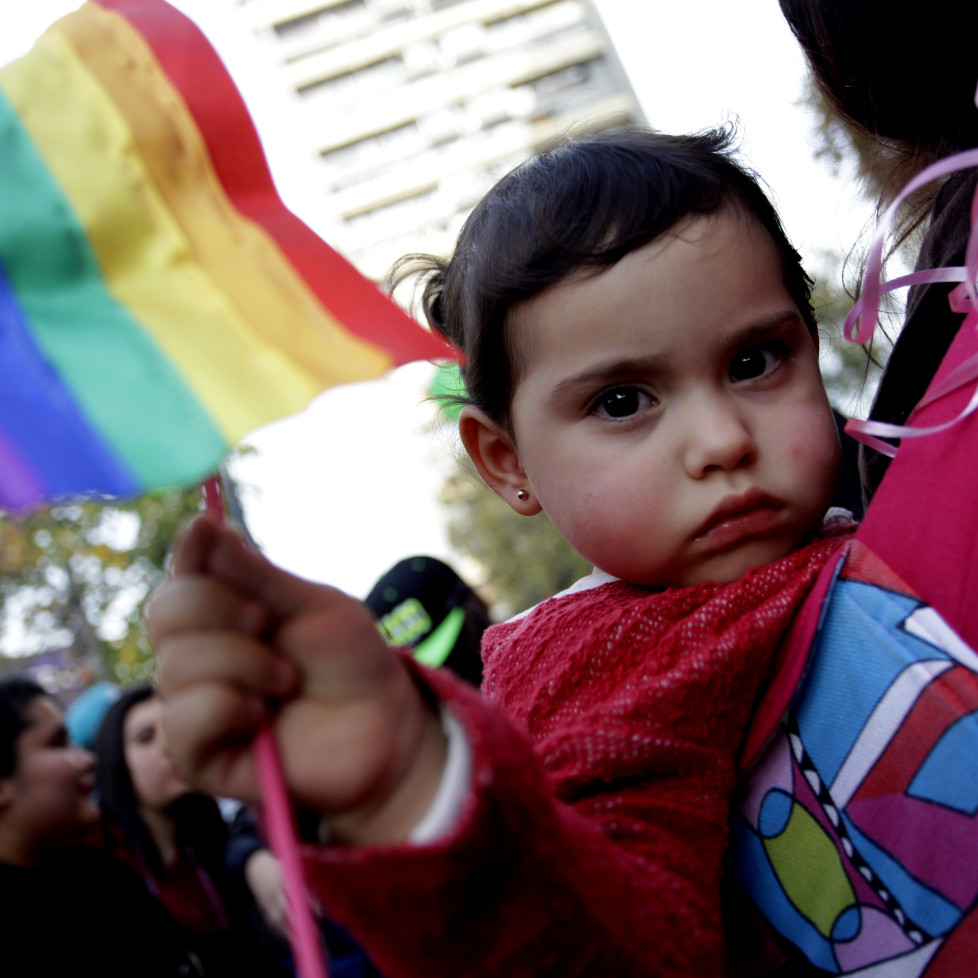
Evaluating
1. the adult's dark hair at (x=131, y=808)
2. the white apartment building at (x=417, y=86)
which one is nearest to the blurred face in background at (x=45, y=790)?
the adult's dark hair at (x=131, y=808)

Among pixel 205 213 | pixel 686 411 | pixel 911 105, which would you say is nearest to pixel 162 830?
pixel 686 411

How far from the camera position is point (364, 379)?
705mm

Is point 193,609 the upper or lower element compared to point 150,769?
upper

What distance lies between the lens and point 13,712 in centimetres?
367

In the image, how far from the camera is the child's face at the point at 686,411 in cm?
126

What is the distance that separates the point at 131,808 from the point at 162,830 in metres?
0.19

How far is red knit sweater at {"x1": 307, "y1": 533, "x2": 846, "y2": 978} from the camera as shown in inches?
31.3

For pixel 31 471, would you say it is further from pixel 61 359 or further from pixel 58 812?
pixel 58 812

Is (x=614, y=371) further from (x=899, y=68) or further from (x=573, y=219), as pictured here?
(x=899, y=68)

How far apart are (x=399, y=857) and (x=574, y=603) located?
0.68 m

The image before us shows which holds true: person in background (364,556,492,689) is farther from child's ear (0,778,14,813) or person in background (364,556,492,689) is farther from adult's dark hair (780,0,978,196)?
adult's dark hair (780,0,978,196)

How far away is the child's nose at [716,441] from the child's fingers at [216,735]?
0.71m

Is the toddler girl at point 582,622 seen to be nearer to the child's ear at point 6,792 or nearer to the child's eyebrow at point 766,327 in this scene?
the child's eyebrow at point 766,327

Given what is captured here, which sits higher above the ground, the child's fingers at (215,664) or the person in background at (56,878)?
the child's fingers at (215,664)
